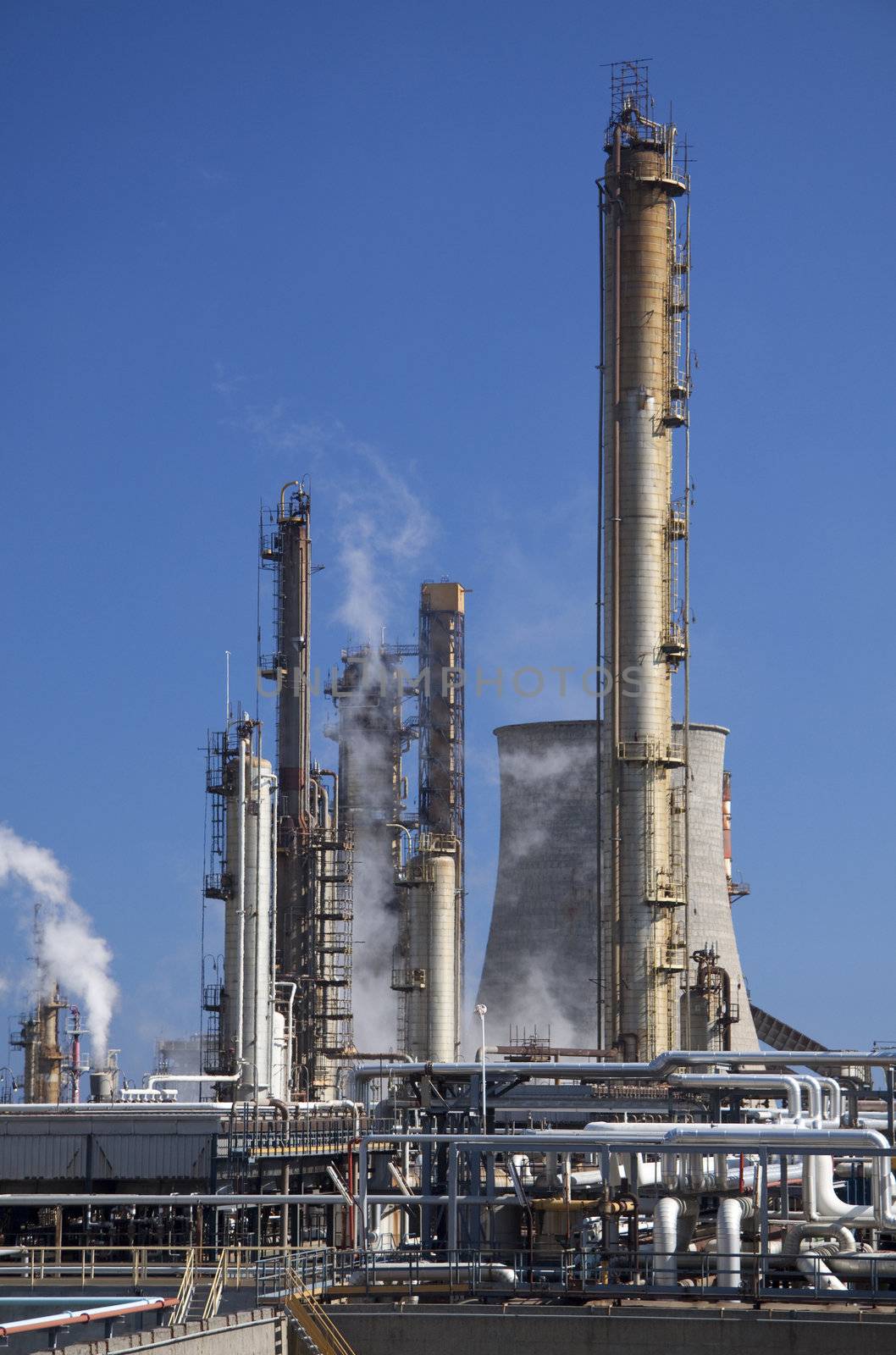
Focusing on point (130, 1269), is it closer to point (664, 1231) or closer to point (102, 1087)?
point (664, 1231)

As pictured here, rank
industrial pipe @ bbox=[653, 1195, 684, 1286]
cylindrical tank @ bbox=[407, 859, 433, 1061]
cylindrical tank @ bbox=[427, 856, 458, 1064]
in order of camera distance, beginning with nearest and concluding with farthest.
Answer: industrial pipe @ bbox=[653, 1195, 684, 1286], cylindrical tank @ bbox=[427, 856, 458, 1064], cylindrical tank @ bbox=[407, 859, 433, 1061]

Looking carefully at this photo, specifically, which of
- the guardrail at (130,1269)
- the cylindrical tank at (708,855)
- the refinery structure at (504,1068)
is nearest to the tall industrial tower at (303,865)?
the refinery structure at (504,1068)

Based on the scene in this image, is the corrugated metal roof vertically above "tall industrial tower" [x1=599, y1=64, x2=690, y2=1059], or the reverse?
"tall industrial tower" [x1=599, y1=64, x2=690, y2=1059]

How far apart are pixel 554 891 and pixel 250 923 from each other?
7.97 metres

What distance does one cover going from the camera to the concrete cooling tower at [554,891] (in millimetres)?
50125

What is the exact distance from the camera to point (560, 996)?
167 feet

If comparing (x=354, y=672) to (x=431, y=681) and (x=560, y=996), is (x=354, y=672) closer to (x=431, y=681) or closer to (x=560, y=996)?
(x=431, y=681)

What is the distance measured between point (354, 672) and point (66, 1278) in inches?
1748

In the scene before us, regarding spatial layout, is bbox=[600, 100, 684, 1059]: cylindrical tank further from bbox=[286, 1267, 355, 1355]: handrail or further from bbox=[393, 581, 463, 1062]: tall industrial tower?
bbox=[286, 1267, 355, 1355]: handrail

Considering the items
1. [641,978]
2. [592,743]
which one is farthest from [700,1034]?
[592,743]

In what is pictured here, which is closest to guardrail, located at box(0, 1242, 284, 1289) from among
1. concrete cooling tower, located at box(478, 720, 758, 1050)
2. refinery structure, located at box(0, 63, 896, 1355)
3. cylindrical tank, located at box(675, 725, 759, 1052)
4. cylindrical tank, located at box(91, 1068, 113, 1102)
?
refinery structure, located at box(0, 63, 896, 1355)

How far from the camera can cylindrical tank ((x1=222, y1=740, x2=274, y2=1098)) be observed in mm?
47656

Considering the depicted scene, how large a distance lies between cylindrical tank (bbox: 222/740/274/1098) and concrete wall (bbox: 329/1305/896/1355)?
90.4ft

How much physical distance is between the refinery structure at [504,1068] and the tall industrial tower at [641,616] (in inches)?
2.9
